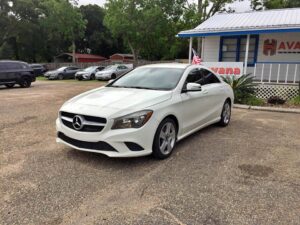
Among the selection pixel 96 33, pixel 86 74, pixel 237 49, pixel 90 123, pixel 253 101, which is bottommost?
pixel 86 74

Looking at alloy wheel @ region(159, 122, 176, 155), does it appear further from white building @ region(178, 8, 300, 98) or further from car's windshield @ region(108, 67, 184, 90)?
white building @ region(178, 8, 300, 98)

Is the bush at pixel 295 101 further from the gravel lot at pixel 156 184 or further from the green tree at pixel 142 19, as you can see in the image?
the green tree at pixel 142 19

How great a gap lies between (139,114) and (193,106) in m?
1.59

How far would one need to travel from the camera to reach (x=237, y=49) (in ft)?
50.7

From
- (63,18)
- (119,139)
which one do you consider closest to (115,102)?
(119,139)

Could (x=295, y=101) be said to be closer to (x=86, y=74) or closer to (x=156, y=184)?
(x=156, y=184)

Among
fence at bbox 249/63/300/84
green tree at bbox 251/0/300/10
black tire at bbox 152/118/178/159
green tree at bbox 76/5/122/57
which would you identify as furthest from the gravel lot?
green tree at bbox 76/5/122/57

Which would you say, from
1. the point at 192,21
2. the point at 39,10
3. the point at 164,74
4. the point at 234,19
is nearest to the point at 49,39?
the point at 39,10

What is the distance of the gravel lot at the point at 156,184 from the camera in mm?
3248

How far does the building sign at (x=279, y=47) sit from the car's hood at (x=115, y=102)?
11553 mm

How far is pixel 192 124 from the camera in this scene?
5.77 metres

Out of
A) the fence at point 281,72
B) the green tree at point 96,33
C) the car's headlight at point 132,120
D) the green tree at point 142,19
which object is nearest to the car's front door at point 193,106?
the car's headlight at point 132,120

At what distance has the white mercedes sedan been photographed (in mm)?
4391

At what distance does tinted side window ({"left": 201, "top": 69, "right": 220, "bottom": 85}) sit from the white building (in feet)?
19.5
